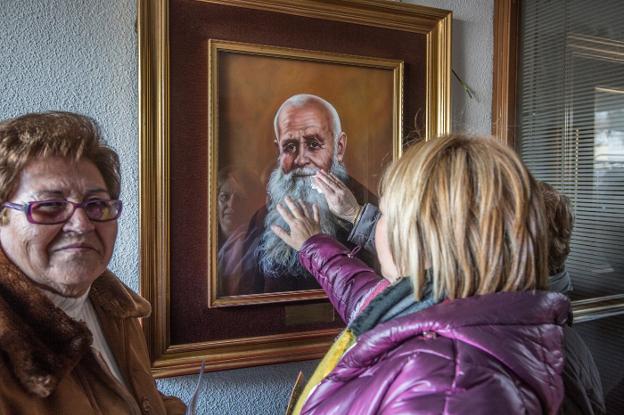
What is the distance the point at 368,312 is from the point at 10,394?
570 millimetres

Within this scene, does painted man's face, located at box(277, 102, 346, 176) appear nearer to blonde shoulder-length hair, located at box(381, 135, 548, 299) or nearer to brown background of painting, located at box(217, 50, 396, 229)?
brown background of painting, located at box(217, 50, 396, 229)

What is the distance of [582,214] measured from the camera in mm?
1747

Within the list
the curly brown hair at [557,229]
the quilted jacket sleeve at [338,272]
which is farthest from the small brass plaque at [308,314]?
the curly brown hair at [557,229]

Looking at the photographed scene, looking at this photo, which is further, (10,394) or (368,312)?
(368,312)

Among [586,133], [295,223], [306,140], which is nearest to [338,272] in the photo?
[295,223]

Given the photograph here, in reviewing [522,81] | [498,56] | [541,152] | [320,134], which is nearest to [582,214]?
[541,152]

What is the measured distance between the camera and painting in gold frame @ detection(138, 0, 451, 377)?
121 cm

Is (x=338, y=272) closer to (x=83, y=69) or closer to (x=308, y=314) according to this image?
(x=308, y=314)

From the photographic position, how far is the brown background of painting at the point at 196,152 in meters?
1.24

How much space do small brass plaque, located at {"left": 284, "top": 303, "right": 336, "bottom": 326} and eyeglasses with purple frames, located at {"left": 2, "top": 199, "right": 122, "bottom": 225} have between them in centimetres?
63

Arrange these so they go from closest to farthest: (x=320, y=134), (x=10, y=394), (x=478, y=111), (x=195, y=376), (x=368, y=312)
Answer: (x=10, y=394) < (x=368, y=312) < (x=195, y=376) < (x=320, y=134) < (x=478, y=111)

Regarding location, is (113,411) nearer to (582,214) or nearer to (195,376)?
(195,376)

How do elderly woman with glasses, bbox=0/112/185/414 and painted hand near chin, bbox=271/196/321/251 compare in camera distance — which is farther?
painted hand near chin, bbox=271/196/321/251

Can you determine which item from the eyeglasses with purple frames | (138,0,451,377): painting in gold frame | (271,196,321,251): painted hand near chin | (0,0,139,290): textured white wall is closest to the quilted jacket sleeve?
(271,196,321,251): painted hand near chin
